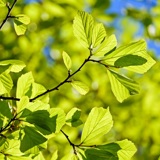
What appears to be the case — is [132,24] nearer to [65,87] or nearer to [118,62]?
[65,87]

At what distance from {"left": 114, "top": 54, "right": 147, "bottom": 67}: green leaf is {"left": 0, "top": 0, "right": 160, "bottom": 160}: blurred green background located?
1.53 metres

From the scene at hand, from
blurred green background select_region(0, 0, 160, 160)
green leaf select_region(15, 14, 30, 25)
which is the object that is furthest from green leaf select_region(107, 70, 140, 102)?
blurred green background select_region(0, 0, 160, 160)

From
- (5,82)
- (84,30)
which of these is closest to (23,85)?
(5,82)

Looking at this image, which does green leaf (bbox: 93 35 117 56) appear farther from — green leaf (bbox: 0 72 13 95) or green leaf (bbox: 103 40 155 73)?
green leaf (bbox: 0 72 13 95)

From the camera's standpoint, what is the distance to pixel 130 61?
0.90 metres

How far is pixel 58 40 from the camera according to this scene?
2893 millimetres

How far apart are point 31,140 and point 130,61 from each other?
10.9 inches

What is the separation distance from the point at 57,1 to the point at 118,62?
5.89ft

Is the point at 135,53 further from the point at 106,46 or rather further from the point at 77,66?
the point at 77,66

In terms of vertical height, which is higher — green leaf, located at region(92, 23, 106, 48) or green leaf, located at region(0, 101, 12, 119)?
green leaf, located at region(92, 23, 106, 48)

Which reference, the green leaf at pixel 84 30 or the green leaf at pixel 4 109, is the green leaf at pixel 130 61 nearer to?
the green leaf at pixel 84 30

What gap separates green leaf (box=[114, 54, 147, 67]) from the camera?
35.5 inches

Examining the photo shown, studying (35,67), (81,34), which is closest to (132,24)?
(35,67)

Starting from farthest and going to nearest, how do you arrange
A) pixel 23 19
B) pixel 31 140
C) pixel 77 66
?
1. pixel 77 66
2. pixel 23 19
3. pixel 31 140
